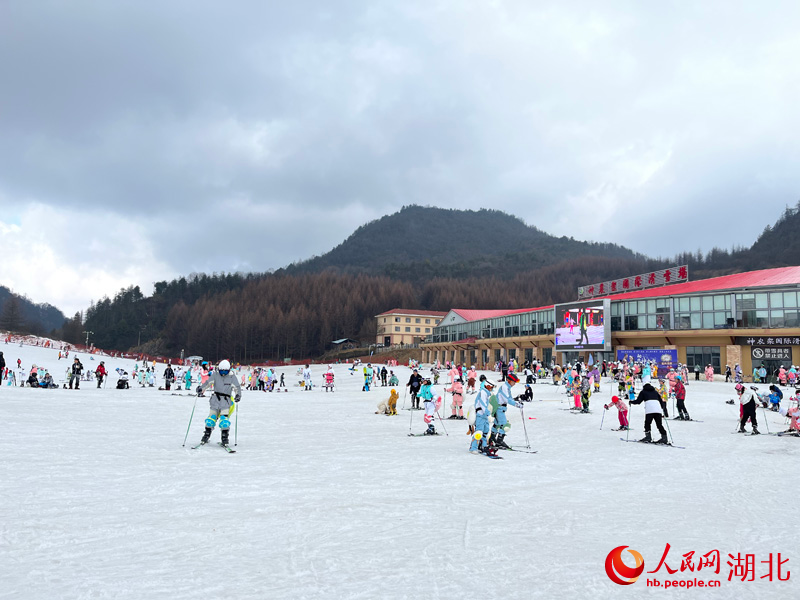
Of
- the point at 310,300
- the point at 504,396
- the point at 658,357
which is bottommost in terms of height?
the point at 504,396

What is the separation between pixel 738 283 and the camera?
42188 mm

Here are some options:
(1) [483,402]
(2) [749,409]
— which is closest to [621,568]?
(1) [483,402]

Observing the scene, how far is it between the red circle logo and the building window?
41.8 metres

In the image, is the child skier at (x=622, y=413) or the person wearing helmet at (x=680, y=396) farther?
the person wearing helmet at (x=680, y=396)

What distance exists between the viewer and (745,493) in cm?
791

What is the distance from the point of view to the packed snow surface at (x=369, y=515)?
4.52 metres

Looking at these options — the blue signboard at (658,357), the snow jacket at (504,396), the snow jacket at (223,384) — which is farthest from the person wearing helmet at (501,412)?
the blue signboard at (658,357)

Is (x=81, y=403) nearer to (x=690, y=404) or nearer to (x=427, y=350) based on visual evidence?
(x=690, y=404)

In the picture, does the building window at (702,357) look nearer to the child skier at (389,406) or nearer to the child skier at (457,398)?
the child skier at (457,398)

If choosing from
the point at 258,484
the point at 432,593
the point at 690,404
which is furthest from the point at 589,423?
the point at 432,593

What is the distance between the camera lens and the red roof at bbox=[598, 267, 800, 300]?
39781 mm

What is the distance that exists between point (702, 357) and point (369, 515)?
43284 mm

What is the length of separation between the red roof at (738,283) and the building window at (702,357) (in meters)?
4.66

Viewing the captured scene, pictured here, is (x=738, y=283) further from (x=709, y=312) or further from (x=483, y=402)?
(x=483, y=402)
